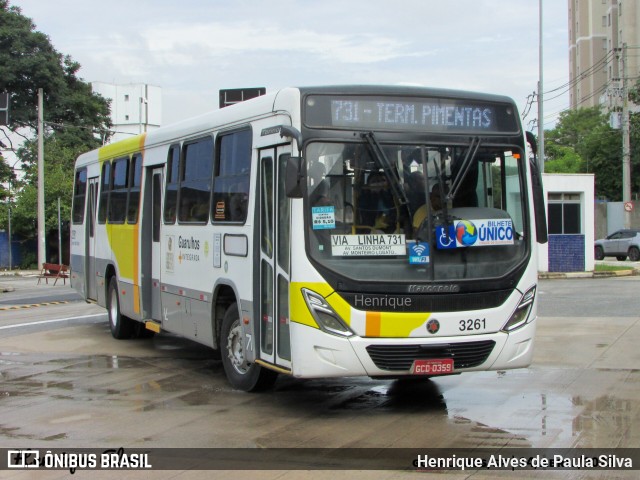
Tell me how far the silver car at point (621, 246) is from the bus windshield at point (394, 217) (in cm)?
3380

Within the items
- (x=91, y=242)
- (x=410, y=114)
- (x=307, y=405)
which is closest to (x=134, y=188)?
(x=91, y=242)

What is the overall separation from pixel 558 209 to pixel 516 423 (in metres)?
22.8

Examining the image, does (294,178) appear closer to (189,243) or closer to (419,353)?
(419,353)

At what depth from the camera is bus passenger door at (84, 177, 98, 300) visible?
616 inches

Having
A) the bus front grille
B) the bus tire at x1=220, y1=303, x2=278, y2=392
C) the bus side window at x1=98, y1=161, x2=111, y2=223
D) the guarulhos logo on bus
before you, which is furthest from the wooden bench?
the bus front grille

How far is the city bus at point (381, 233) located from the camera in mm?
7824

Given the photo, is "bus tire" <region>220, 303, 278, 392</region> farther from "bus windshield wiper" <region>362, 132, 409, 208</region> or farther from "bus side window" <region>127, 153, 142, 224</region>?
"bus side window" <region>127, 153, 142, 224</region>

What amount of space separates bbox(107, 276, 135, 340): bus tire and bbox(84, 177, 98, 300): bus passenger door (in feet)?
4.14

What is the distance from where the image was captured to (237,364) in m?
9.63

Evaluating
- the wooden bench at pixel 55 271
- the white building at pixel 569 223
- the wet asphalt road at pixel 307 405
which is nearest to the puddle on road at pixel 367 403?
the wet asphalt road at pixel 307 405

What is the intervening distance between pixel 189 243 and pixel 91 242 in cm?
570

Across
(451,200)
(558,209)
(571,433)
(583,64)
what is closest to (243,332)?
(451,200)

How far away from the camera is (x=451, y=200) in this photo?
814 centimetres

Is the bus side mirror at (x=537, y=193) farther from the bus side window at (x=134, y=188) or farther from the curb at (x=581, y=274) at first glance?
the curb at (x=581, y=274)
